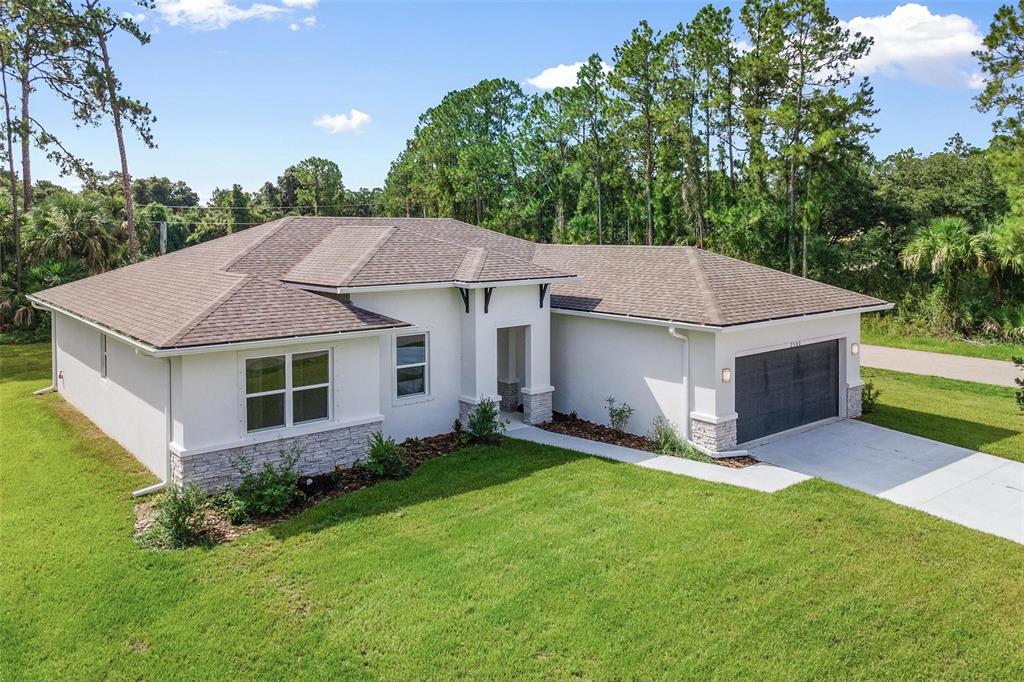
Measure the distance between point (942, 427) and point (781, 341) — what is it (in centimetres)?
480

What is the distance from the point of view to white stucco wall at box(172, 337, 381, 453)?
10211 millimetres

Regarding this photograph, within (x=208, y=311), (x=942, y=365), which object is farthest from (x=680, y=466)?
(x=942, y=365)

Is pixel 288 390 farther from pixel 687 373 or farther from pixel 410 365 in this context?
pixel 687 373

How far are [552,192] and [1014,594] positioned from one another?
39.8 metres

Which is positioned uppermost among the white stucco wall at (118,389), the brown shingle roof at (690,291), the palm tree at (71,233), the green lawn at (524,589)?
the palm tree at (71,233)

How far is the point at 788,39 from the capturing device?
2772cm

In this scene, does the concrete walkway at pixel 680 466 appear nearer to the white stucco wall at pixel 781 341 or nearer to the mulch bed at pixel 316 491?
the white stucco wall at pixel 781 341

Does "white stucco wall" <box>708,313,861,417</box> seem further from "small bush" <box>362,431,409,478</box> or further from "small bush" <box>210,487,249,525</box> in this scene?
"small bush" <box>210,487,249,525</box>

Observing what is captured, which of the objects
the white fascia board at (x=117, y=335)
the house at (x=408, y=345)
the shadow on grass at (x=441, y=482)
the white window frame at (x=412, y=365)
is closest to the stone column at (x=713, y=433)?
the house at (x=408, y=345)

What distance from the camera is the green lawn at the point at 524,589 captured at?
655cm

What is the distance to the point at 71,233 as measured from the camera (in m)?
27.3

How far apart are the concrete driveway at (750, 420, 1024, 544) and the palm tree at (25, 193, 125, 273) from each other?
2728 centimetres

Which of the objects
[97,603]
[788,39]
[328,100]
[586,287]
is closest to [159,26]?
[328,100]

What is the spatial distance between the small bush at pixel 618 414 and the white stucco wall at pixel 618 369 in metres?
0.11
